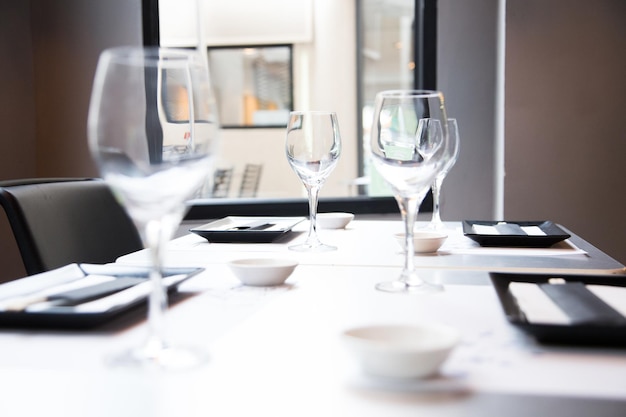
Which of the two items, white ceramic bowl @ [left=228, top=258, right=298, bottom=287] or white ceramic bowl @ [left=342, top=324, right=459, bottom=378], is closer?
white ceramic bowl @ [left=342, top=324, right=459, bottom=378]

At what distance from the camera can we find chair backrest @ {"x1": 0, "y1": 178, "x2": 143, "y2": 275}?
1321 millimetres

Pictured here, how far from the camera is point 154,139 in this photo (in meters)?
0.57

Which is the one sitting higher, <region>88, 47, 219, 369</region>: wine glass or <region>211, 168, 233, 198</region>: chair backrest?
<region>88, 47, 219, 369</region>: wine glass

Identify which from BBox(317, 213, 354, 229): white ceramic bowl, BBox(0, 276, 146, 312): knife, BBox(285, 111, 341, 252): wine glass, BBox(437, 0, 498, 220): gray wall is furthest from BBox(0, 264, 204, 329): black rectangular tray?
BBox(437, 0, 498, 220): gray wall

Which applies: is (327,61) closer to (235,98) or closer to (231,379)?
(235,98)

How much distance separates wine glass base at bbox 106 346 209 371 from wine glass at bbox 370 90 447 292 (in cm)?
36

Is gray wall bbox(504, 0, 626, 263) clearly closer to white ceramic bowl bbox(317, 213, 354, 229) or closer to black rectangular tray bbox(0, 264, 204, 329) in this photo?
white ceramic bowl bbox(317, 213, 354, 229)

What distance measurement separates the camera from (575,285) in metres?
0.83

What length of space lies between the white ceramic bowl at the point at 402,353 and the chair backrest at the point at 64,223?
3.12 feet

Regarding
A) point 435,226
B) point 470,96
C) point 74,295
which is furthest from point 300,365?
point 470,96

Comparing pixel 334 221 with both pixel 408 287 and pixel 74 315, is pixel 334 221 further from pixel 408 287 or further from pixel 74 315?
pixel 74 315

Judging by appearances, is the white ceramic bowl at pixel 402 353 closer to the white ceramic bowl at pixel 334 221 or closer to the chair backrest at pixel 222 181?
the white ceramic bowl at pixel 334 221

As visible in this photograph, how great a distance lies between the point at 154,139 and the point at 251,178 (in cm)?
792

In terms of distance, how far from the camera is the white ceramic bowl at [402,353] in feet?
1.72
